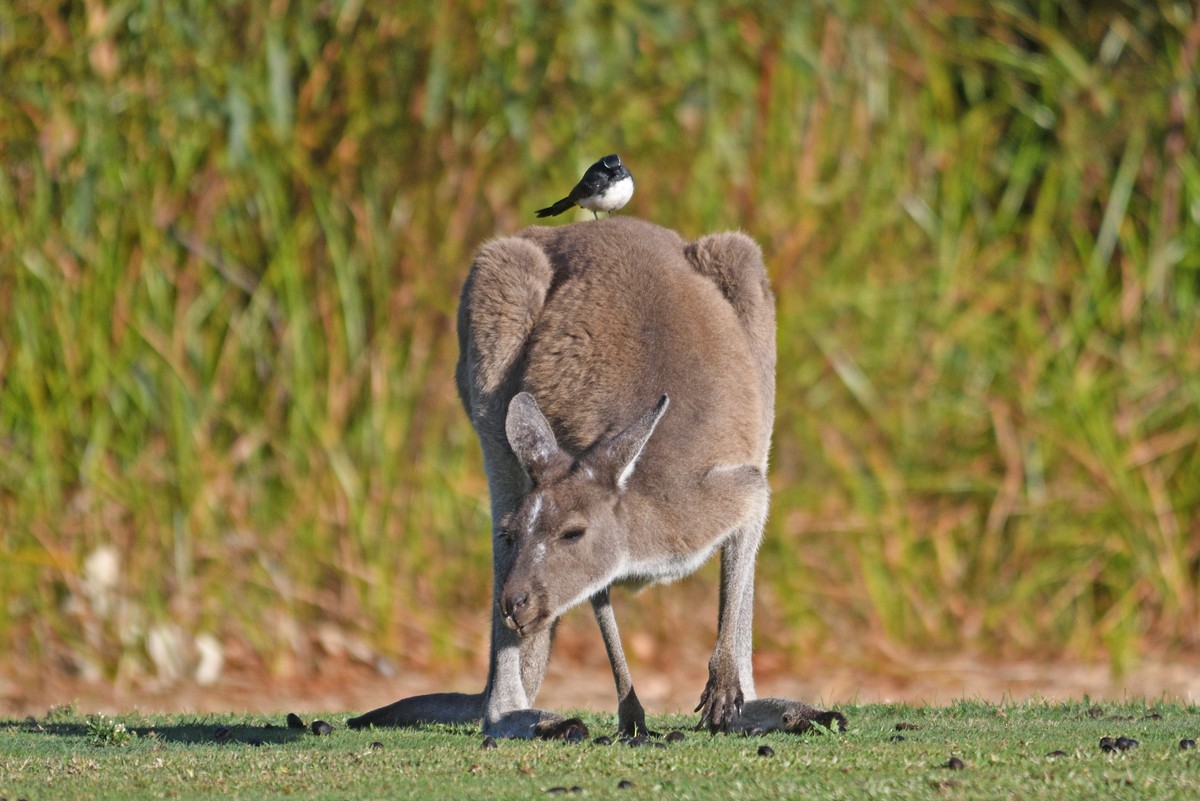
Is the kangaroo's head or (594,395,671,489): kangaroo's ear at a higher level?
(594,395,671,489): kangaroo's ear

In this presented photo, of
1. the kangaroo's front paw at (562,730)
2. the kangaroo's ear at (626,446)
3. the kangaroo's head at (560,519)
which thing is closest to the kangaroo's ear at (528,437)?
the kangaroo's head at (560,519)

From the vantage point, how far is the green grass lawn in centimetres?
405

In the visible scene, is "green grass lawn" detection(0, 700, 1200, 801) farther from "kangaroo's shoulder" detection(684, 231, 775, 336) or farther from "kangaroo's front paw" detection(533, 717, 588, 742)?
"kangaroo's shoulder" detection(684, 231, 775, 336)

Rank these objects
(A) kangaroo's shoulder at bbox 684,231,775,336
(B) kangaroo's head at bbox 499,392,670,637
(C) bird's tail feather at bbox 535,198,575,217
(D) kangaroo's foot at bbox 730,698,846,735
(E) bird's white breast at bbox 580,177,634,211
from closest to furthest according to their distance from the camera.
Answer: (B) kangaroo's head at bbox 499,392,670,637 → (D) kangaroo's foot at bbox 730,698,846,735 → (A) kangaroo's shoulder at bbox 684,231,775,336 → (C) bird's tail feather at bbox 535,198,575,217 → (E) bird's white breast at bbox 580,177,634,211

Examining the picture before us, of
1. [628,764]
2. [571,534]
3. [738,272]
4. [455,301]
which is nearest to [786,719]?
[628,764]

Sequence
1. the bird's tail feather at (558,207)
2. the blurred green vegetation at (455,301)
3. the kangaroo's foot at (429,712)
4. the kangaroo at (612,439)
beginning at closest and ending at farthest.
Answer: the kangaroo at (612,439) < the kangaroo's foot at (429,712) < the bird's tail feather at (558,207) < the blurred green vegetation at (455,301)

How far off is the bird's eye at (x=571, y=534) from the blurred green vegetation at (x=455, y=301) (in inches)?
152

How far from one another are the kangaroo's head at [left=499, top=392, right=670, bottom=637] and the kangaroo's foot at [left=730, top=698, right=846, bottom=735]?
63 centimetres

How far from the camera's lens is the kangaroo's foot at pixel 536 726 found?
193 inches

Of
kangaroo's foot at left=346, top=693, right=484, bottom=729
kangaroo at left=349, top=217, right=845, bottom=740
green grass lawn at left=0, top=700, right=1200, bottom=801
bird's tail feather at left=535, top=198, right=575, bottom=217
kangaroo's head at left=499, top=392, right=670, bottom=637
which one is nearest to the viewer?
green grass lawn at left=0, top=700, right=1200, bottom=801

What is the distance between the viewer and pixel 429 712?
565 cm

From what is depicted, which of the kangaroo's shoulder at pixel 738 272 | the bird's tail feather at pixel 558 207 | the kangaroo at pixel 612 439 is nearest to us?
the kangaroo at pixel 612 439

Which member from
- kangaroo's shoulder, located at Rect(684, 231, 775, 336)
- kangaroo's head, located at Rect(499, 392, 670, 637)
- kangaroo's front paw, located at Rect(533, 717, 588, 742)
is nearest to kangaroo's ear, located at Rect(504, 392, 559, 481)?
kangaroo's head, located at Rect(499, 392, 670, 637)

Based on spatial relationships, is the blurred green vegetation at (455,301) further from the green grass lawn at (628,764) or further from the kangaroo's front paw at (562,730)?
the kangaroo's front paw at (562,730)
